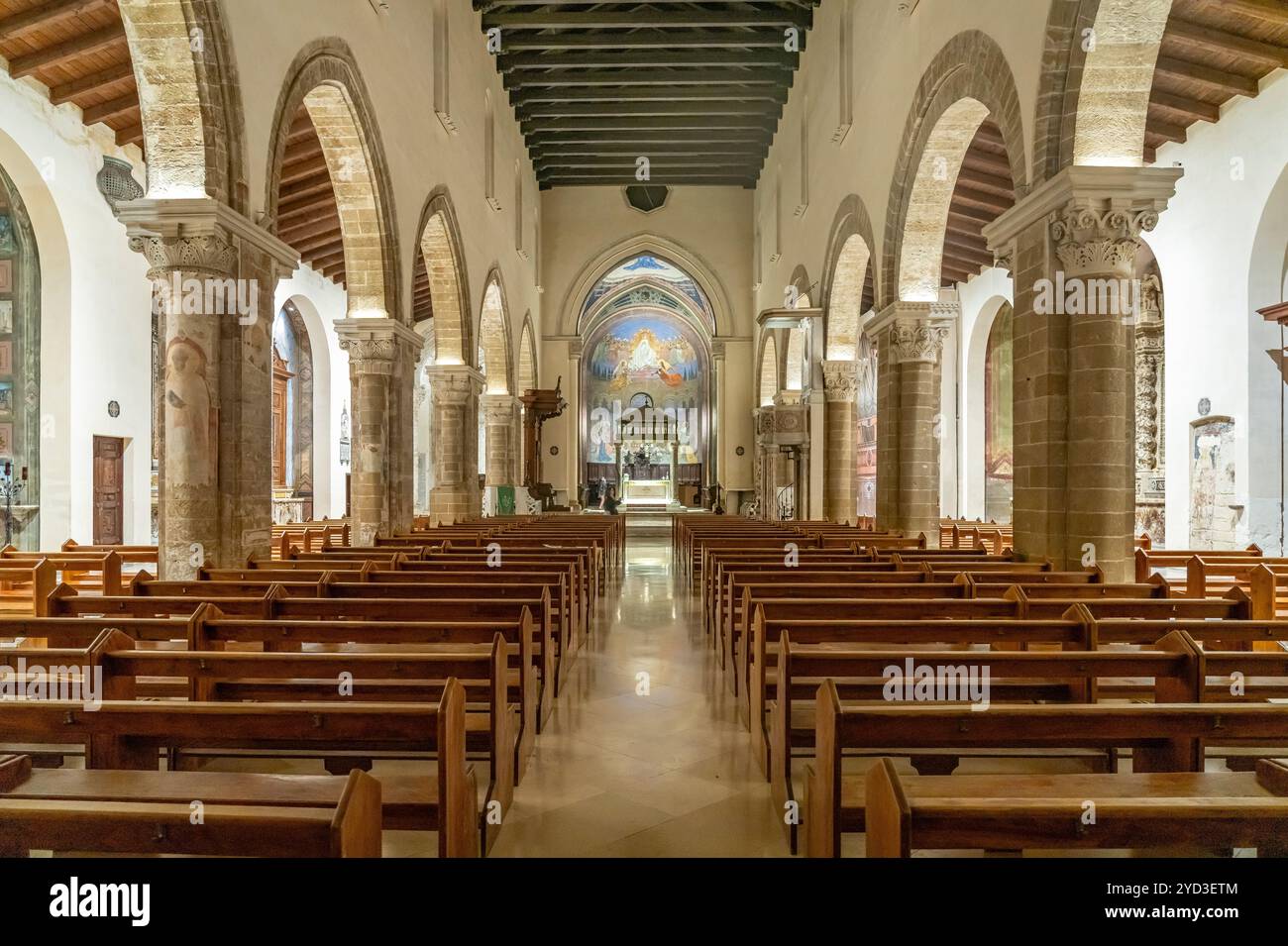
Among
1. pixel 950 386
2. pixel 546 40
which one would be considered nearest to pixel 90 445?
pixel 546 40

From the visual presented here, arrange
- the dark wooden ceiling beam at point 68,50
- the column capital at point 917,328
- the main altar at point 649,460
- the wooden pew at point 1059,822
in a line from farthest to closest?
the main altar at point 649,460 → the column capital at point 917,328 → the dark wooden ceiling beam at point 68,50 → the wooden pew at point 1059,822

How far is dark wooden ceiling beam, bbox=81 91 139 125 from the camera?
10.1 meters

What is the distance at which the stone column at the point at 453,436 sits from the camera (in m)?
12.7

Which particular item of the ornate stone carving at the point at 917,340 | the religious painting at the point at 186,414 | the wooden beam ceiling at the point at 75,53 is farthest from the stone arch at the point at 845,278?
the wooden beam ceiling at the point at 75,53

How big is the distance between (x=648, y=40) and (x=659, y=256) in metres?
8.11

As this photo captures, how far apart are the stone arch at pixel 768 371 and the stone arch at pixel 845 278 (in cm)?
556

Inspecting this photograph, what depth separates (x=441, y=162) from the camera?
11359 mm

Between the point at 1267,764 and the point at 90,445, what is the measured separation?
12.6 meters

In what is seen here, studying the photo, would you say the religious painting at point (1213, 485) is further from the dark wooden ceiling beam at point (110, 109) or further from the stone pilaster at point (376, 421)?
the dark wooden ceiling beam at point (110, 109)

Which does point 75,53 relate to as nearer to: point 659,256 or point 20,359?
point 20,359

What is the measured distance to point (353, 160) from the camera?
8617mm

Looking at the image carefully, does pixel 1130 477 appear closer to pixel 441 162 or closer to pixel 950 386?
pixel 441 162

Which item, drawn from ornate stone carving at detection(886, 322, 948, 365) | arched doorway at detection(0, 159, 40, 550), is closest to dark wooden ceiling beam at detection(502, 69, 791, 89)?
ornate stone carving at detection(886, 322, 948, 365)

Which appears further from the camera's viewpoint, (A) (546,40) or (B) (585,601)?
(A) (546,40)
